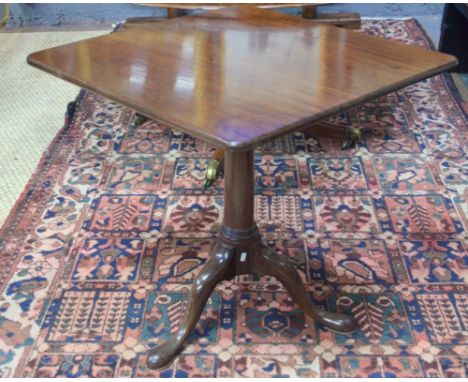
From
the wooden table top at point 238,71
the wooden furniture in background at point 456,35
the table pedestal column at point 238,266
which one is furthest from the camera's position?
the wooden furniture in background at point 456,35

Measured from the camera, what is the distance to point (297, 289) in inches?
64.7

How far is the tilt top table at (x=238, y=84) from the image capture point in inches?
51.3

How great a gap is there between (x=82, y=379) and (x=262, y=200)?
3.11ft

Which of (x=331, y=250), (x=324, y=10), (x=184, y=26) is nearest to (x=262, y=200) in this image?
(x=331, y=250)

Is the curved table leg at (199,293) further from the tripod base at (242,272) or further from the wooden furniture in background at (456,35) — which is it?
the wooden furniture in background at (456,35)

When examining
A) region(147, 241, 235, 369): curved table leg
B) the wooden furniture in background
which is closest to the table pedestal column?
region(147, 241, 235, 369): curved table leg

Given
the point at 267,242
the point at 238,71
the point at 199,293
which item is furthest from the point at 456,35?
the point at 199,293

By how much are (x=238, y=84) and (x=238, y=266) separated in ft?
1.63

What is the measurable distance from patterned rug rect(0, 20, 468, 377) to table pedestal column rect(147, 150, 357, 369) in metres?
0.04

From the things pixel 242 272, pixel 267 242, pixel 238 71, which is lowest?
pixel 267 242

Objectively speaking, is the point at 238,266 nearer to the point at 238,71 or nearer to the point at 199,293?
the point at 199,293

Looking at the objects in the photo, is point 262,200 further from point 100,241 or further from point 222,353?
point 222,353

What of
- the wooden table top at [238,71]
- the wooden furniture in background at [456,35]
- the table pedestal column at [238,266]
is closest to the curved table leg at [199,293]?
the table pedestal column at [238,266]

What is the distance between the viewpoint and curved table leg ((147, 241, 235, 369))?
1584 millimetres
